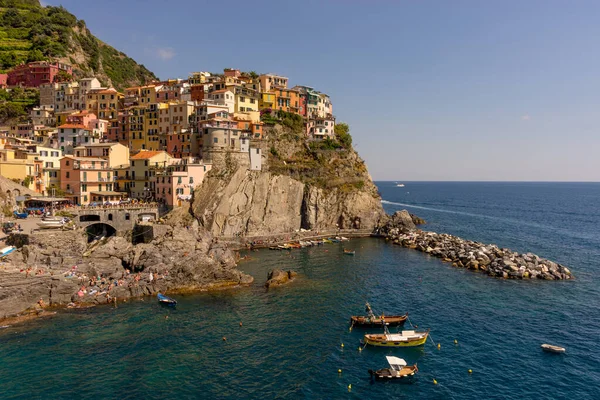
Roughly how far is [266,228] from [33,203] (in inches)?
1702

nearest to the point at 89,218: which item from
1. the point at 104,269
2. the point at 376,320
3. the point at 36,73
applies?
the point at 104,269

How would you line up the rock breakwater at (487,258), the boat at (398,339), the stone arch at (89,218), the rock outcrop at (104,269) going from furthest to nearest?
the stone arch at (89,218), the rock breakwater at (487,258), the rock outcrop at (104,269), the boat at (398,339)

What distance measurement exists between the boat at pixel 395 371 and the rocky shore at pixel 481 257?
35183mm

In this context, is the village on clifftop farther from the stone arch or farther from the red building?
the stone arch

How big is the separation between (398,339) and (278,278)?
22049 millimetres

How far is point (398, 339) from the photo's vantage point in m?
40.1

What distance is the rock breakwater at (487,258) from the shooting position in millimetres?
62156

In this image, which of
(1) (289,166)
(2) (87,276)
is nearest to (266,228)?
(1) (289,166)

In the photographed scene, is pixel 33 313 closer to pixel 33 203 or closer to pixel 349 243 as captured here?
pixel 33 203

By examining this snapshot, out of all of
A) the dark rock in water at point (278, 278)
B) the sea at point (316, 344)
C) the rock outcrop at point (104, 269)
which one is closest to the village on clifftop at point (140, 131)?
the rock outcrop at point (104, 269)

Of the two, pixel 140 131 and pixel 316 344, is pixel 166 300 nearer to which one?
pixel 316 344

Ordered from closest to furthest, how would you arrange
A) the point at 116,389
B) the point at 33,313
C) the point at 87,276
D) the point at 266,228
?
the point at 116,389, the point at 33,313, the point at 87,276, the point at 266,228

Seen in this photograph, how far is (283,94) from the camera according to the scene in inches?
4316

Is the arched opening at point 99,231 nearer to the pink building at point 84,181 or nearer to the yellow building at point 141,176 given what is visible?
the pink building at point 84,181
